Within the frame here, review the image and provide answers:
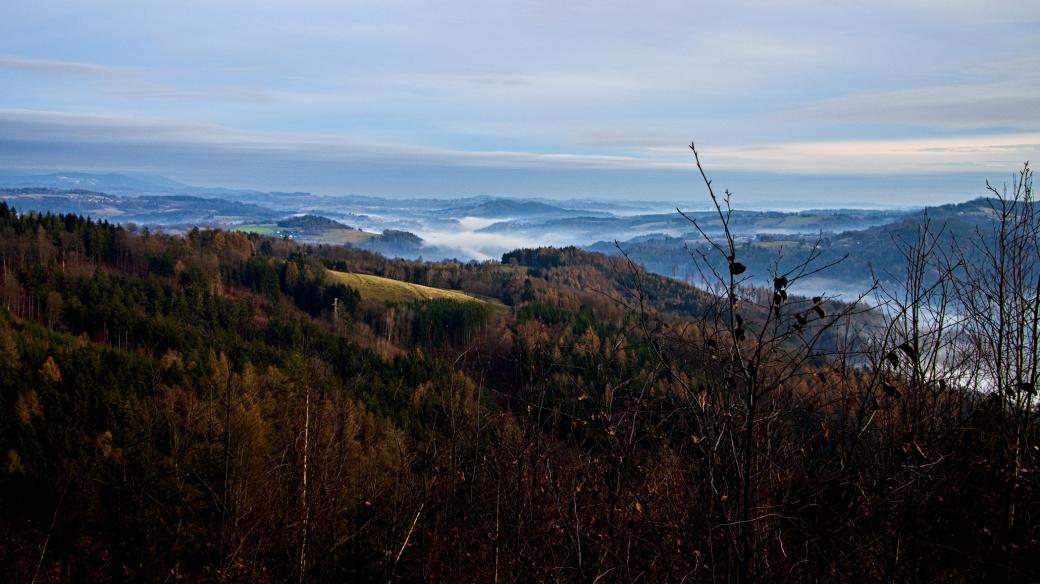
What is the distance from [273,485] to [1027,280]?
16.5 meters

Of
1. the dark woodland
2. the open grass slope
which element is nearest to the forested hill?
the dark woodland

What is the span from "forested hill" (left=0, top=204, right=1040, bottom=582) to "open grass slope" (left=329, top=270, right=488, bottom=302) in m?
14.5

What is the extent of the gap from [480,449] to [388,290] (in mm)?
103650

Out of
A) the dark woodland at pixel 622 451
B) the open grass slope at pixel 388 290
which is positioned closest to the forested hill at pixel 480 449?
the dark woodland at pixel 622 451

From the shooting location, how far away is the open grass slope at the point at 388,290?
10781 cm

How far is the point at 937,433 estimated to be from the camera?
19.6 feet

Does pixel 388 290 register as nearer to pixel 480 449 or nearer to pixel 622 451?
pixel 480 449

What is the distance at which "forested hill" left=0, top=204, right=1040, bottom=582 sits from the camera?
4.96 m

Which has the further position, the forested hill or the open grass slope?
the open grass slope

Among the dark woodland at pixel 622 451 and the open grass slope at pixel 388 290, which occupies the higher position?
the dark woodland at pixel 622 451

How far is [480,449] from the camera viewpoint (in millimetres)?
9398

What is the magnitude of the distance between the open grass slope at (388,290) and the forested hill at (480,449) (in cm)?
1454

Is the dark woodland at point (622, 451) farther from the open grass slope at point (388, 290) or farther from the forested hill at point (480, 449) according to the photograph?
the open grass slope at point (388, 290)

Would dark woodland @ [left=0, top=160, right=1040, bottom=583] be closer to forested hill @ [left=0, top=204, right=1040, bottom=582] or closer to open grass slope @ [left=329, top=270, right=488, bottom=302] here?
forested hill @ [left=0, top=204, right=1040, bottom=582]
